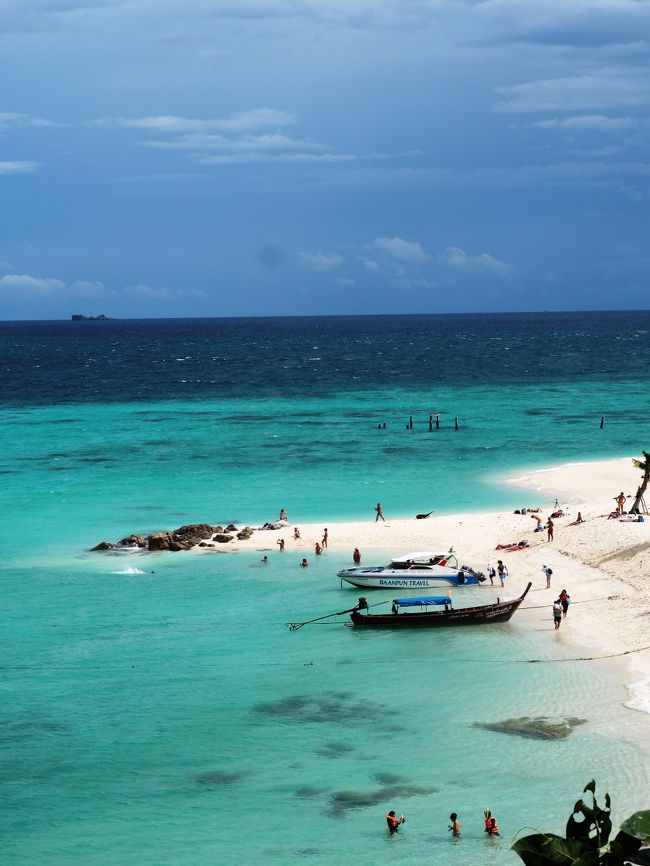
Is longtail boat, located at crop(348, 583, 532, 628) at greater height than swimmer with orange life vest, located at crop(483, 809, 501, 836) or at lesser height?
greater

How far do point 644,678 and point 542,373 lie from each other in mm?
130883

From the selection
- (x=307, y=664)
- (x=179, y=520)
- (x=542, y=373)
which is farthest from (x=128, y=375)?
(x=307, y=664)

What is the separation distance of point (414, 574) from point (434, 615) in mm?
5171

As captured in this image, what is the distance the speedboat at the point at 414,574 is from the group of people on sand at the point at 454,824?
72.3ft

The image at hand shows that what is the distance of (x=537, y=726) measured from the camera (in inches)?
1435

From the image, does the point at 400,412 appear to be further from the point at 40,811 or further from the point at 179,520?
the point at 40,811

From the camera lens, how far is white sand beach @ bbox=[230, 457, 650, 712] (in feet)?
147

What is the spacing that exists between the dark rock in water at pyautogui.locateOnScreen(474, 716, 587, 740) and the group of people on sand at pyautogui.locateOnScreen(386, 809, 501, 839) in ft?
19.0

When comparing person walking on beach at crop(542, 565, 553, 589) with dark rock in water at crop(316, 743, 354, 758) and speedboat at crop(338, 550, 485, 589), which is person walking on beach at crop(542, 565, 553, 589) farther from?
dark rock in water at crop(316, 743, 354, 758)

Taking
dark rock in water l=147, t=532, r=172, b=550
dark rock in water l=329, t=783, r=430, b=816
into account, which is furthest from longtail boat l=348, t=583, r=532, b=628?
dark rock in water l=147, t=532, r=172, b=550

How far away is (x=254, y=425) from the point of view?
11056 centimetres

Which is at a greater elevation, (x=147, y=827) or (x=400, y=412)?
(x=400, y=412)

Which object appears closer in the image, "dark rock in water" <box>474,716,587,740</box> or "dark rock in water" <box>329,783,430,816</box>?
"dark rock in water" <box>329,783,430,816</box>

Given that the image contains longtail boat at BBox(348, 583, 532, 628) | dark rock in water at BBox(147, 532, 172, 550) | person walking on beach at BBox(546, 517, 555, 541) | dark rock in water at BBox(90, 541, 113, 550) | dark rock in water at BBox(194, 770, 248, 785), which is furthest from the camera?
dark rock in water at BBox(90, 541, 113, 550)
